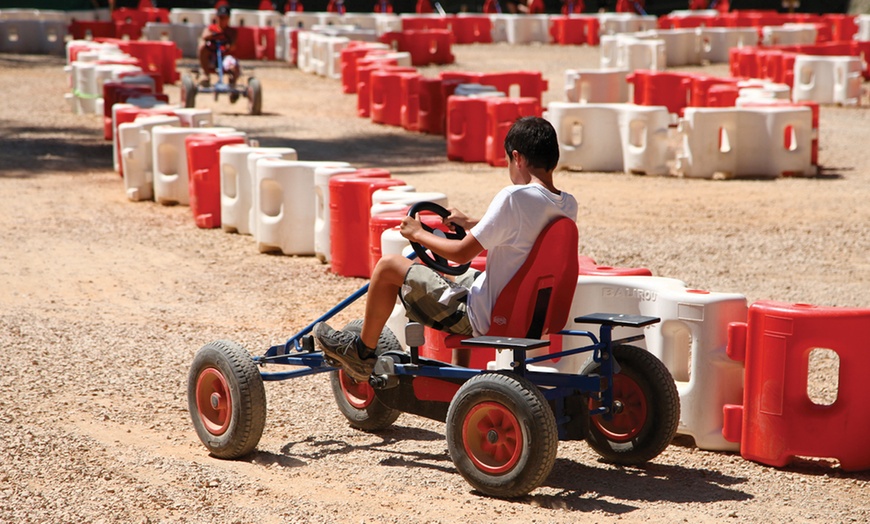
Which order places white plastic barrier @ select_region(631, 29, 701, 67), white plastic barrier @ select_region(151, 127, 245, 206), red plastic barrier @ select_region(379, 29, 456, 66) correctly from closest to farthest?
white plastic barrier @ select_region(151, 127, 245, 206)
white plastic barrier @ select_region(631, 29, 701, 67)
red plastic barrier @ select_region(379, 29, 456, 66)

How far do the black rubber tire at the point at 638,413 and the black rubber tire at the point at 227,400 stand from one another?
1371mm

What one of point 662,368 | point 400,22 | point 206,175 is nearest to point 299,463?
point 662,368

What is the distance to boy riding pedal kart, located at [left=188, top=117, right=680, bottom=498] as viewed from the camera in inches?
178

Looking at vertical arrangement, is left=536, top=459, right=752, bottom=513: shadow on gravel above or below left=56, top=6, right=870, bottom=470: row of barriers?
below

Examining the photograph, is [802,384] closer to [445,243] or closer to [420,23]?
[445,243]

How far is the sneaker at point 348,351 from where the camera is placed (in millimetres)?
5065

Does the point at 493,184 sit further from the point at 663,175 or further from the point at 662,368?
the point at 662,368

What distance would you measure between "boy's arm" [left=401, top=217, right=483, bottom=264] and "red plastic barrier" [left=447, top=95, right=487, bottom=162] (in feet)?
31.8

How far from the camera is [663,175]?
13.5m

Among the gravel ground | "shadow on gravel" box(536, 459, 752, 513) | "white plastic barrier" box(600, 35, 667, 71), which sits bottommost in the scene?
"shadow on gravel" box(536, 459, 752, 513)

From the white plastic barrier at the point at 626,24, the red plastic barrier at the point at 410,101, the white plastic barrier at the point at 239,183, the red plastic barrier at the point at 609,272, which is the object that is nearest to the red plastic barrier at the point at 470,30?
the white plastic barrier at the point at 626,24

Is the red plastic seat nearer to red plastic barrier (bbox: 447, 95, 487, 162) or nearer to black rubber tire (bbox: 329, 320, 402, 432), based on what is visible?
black rubber tire (bbox: 329, 320, 402, 432)

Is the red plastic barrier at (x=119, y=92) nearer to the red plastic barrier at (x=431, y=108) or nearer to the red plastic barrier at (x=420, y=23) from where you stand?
the red plastic barrier at (x=431, y=108)

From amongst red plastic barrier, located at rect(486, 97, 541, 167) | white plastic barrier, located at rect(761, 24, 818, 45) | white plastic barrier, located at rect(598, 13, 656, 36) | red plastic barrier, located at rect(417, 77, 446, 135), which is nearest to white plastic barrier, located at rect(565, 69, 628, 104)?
red plastic barrier, located at rect(417, 77, 446, 135)
